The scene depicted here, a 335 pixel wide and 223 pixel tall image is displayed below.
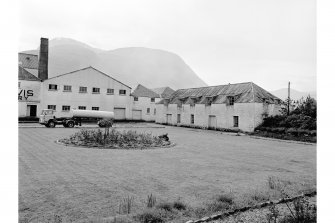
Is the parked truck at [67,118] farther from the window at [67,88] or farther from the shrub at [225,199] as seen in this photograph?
the shrub at [225,199]

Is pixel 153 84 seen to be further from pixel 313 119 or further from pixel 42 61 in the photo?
pixel 313 119

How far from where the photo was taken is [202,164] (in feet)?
37.3

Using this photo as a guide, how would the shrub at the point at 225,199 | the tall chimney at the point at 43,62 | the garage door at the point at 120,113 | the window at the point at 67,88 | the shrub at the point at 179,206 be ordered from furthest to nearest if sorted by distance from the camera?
the garage door at the point at 120,113 < the window at the point at 67,88 < the tall chimney at the point at 43,62 < the shrub at the point at 225,199 < the shrub at the point at 179,206

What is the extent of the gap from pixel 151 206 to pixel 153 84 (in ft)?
459

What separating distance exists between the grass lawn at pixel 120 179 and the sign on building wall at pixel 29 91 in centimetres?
2793

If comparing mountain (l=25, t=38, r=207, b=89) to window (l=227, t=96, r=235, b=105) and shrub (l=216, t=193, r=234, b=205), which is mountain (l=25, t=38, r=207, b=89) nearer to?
window (l=227, t=96, r=235, b=105)

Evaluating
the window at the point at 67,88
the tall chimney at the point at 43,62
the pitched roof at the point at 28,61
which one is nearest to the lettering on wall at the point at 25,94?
the tall chimney at the point at 43,62

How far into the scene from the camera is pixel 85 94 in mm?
42156

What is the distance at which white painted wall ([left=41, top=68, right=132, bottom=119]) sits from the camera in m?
39.8

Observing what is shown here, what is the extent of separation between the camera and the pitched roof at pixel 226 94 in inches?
1297

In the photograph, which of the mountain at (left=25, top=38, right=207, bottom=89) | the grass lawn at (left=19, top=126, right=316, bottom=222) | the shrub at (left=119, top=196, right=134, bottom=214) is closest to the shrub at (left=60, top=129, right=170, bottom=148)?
the grass lawn at (left=19, top=126, right=316, bottom=222)

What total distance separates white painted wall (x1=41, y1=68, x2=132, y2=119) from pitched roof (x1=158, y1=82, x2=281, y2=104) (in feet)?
30.2
